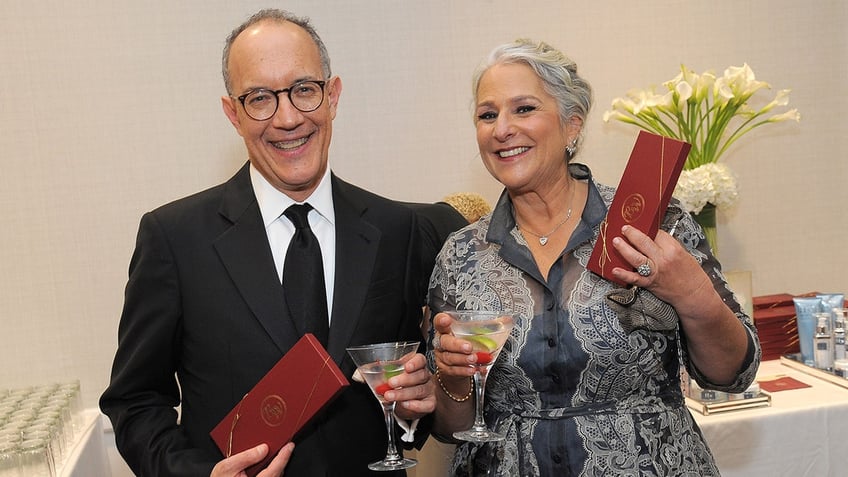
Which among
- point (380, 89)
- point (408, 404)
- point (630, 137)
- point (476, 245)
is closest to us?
point (408, 404)

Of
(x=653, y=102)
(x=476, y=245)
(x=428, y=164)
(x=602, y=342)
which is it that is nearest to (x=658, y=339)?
(x=602, y=342)

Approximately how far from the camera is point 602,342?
6.85 ft

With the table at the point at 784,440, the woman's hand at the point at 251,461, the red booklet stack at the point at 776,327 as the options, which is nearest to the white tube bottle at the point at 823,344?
the red booklet stack at the point at 776,327

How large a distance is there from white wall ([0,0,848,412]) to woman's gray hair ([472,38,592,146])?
63.9 inches

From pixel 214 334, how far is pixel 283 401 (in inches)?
12.9

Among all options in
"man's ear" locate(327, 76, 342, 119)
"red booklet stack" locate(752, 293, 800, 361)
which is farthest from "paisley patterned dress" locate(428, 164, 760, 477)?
"red booklet stack" locate(752, 293, 800, 361)

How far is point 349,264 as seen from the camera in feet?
7.07

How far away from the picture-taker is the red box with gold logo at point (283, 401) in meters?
1.82

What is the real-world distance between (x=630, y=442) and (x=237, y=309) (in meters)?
1.03

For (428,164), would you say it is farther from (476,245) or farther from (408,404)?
(408,404)

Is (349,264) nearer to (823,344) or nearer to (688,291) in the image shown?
(688,291)

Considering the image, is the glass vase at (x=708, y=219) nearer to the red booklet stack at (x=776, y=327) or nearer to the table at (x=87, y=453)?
the red booklet stack at (x=776, y=327)

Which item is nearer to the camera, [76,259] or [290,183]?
[290,183]

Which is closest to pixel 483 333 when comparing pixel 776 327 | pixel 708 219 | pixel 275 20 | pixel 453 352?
pixel 453 352
